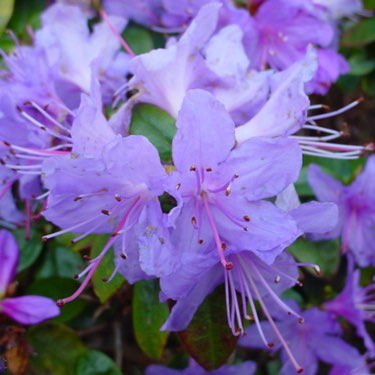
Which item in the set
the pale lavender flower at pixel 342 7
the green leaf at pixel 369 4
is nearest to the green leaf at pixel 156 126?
the pale lavender flower at pixel 342 7

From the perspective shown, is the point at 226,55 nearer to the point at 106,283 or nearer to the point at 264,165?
the point at 264,165

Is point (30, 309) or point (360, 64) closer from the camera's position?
Answer: point (30, 309)

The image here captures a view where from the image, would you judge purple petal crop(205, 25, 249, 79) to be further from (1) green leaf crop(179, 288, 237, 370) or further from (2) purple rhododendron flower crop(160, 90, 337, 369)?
(1) green leaf crop(179, 288, 237, 370)

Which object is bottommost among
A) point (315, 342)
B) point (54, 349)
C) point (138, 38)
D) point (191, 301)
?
point (315, 342)

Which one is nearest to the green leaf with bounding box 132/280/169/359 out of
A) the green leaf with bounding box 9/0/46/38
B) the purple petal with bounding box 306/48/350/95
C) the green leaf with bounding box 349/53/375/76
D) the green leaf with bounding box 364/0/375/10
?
the purple petal with bounding box 306/48/350/95

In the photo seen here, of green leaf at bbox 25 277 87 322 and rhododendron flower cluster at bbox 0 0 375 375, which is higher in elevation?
rhododendron flower cluster at bbox 0 0 375 375

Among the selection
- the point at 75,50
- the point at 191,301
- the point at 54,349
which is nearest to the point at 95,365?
the point at 54,349

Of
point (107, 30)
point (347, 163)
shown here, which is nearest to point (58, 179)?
point (107, 30)
